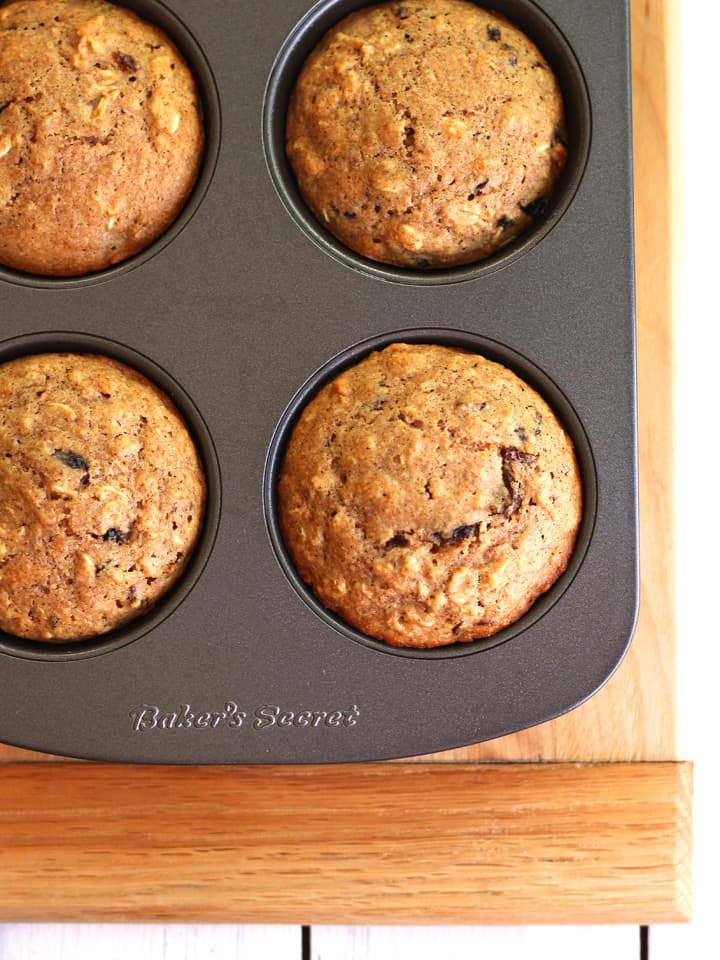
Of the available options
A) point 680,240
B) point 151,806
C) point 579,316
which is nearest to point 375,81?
point 579,316

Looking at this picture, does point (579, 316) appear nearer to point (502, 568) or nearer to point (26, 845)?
point (502, 568)

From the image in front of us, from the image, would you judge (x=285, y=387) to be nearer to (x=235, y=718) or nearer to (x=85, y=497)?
(x=85, y=497)

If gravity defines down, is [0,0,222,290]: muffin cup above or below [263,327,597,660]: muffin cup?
above

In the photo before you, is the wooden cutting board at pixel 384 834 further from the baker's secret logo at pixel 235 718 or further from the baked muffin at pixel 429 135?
the baked muffin at pixel 429 135

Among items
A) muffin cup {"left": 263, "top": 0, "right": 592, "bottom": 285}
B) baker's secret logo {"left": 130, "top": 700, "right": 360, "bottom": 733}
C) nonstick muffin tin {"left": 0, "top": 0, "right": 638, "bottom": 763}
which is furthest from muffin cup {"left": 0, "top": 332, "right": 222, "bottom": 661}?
muffin cup {"left": 263, "top": 0, "right": 592, "bottom": 285}

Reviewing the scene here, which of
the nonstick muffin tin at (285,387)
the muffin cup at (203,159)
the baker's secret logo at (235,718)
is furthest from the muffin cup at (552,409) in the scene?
the muffin cup at (203,159)

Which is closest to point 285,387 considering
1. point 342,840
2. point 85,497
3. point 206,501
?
point 206,501

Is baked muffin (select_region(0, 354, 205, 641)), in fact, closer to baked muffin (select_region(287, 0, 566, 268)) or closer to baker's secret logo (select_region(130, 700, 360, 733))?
baker's secret logo (select_region(130, 700, 360, 733))
